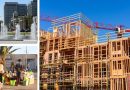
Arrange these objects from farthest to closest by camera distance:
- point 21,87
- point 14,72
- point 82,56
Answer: point 82,56 < point 14,72 < point 21,87

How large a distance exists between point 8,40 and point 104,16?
202cm

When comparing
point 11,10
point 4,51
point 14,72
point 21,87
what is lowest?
point 21,87

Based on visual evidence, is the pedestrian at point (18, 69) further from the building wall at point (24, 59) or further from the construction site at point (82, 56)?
the construction site at point (82, 56)

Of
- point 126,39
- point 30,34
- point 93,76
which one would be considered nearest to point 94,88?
point 93,76

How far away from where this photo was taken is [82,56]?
8.60 m

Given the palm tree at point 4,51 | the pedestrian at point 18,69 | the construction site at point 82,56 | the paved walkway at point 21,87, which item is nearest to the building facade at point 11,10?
the palm tree at point 4,51

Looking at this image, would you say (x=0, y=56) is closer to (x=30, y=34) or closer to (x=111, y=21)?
(x=30, y=34)

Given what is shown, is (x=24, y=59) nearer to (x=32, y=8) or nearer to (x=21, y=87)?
(x=21, y=87)

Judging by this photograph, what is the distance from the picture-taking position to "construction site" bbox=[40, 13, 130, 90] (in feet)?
27.2

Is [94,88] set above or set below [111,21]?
below

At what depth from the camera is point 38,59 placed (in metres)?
8.15

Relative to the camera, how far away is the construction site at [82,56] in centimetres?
830

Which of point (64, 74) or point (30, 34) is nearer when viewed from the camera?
point (30, 34)

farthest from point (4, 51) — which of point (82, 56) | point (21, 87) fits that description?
point (82, 56)
